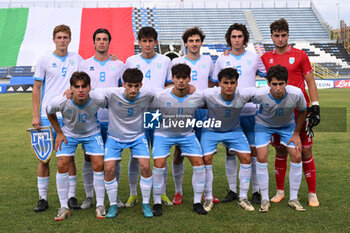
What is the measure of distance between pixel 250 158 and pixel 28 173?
366 centimetres

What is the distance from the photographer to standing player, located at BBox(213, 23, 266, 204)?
482cm

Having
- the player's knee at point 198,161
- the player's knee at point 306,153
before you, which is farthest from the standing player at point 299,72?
the player's knee at point 198,161

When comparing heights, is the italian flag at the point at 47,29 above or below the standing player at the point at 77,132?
above

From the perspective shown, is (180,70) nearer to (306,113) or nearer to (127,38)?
(306,113)

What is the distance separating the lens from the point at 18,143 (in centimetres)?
931

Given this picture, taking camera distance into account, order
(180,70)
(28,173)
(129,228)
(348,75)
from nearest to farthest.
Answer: (129,228)
(180,70)
(28,173)
(348,75)

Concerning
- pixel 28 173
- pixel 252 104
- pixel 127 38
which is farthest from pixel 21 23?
pixel 252 104

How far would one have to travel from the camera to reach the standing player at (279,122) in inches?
170

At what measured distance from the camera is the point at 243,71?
4.82m

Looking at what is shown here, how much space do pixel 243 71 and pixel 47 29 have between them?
99.6ft

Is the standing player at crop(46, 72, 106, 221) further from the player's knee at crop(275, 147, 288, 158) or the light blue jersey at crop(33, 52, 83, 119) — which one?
the player's knee at crop(275, 147, 288, 158)

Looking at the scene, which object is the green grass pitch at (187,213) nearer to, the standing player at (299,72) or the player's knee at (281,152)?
the standing player at (299,72)

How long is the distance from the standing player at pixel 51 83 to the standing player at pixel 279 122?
2.16 meters

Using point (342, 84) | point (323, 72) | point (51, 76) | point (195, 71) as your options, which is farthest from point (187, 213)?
point (323, 72)
